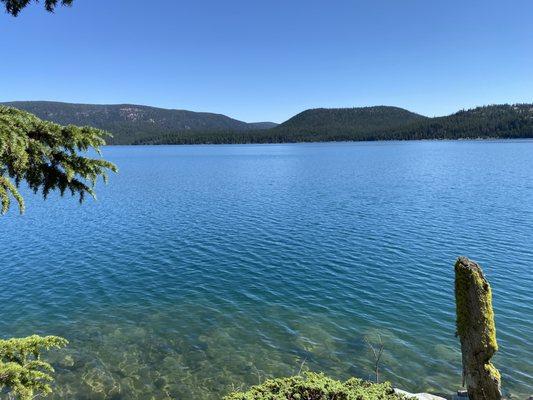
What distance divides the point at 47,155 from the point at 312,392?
363 inches

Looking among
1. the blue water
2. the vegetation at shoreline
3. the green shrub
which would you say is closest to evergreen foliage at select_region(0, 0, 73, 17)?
the vegetation at shoreline

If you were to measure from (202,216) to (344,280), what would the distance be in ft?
86.0

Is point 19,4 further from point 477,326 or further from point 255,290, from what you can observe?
point 255,290

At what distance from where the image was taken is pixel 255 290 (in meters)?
26.9

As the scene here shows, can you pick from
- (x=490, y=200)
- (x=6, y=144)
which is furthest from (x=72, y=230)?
(x=490, y=200)

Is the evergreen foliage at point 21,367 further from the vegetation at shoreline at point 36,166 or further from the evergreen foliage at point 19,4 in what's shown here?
the evergreen foliage at point 19,4

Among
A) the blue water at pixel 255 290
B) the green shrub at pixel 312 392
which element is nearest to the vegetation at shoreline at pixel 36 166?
the green shrub at pixel 312 392

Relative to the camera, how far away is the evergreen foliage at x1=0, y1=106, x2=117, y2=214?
6305mm

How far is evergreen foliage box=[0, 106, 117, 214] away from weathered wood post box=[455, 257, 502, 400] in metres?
10.3

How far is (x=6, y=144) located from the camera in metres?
5.77

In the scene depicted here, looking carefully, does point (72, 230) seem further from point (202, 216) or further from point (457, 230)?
point (457, 230)

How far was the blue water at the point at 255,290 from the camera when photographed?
18281 millimetres

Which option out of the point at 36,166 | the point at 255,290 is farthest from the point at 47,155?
the point at 255,290

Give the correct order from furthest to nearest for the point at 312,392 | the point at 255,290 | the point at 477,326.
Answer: the point at 255,290, the point at 477,326, the point at 312,392
